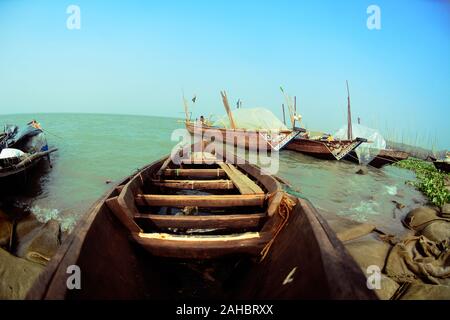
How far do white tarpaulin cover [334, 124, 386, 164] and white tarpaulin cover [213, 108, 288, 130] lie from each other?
22.7 feet

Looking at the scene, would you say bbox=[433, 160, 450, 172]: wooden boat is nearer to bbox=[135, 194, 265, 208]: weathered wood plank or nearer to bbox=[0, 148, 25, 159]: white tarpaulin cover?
bbox=[135, 194, 265, 208]: weathered wood plank

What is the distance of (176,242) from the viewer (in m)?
2.87

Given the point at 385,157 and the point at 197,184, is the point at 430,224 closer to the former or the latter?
the point at 197,184

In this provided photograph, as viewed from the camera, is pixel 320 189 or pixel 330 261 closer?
pixel 330 261

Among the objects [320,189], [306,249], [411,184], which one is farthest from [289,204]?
[411,184]

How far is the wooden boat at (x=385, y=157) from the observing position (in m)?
16.9

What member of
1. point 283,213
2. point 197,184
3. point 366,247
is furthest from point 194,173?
point 366,247

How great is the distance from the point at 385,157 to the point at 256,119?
546 inches

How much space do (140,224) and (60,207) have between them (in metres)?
5.83

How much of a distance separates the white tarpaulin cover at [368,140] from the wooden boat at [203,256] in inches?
747

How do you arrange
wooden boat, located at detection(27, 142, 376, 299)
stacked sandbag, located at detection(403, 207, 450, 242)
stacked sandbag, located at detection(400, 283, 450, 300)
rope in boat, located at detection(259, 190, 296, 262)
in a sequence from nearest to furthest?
1. wooden boat, located at detection(27, 142, 376, 299)
2. rope in boat, located at detection(259, 190, 296, 262)
3. stacked sandbag, located at detection(400, 283, 450, 300)
4. stacked sandbag, located at detection(403, 207, 450, 242)

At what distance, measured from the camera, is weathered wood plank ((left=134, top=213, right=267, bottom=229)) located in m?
3.29

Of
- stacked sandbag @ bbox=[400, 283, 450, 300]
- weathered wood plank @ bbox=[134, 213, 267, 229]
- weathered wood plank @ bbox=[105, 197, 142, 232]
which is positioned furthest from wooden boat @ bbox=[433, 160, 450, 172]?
weathered wood plank @ bbox=[105, 197, 142, 232]
